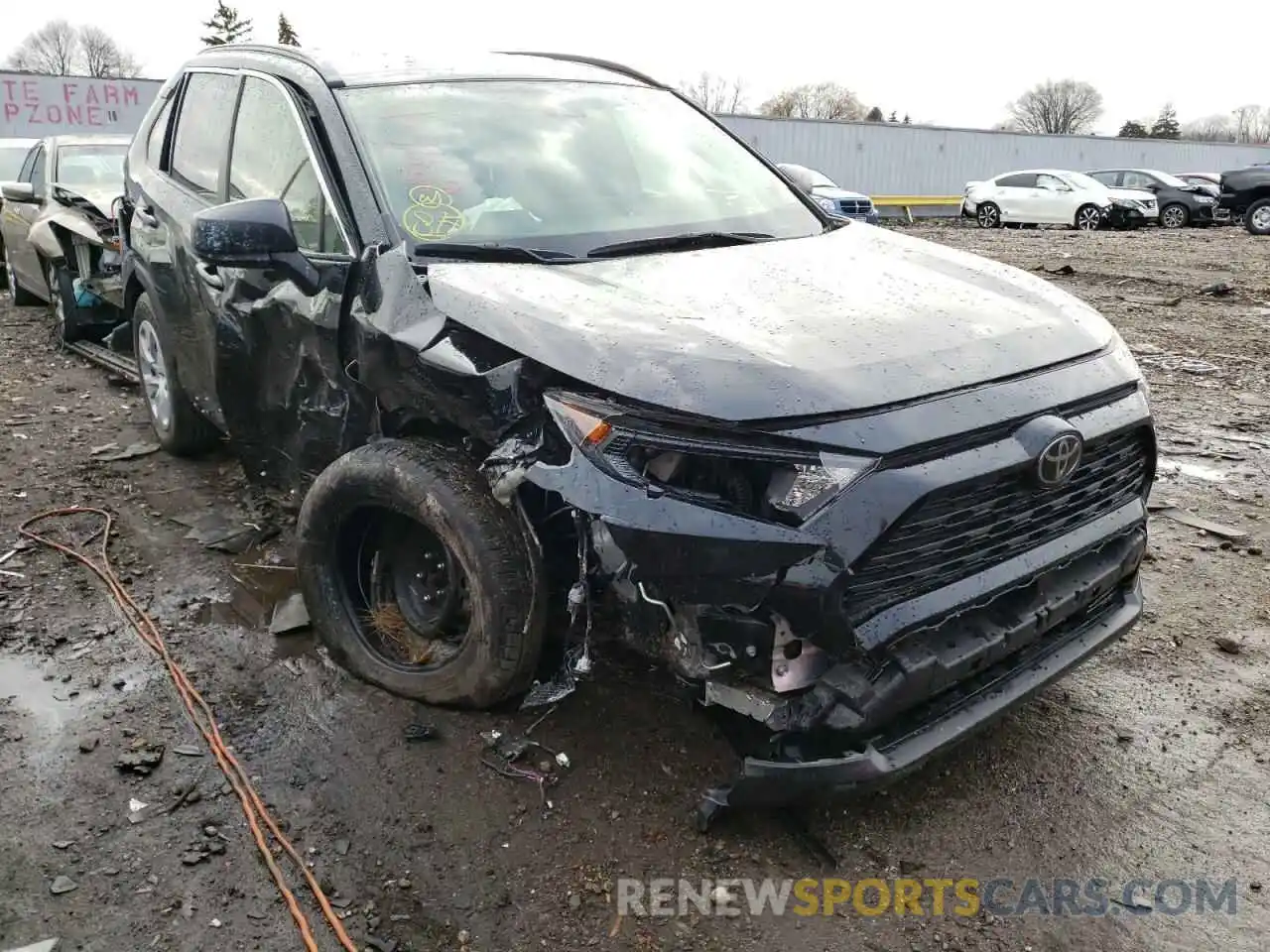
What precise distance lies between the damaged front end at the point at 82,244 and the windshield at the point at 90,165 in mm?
236

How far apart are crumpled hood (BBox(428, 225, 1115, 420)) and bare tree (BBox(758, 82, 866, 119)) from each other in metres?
77.5

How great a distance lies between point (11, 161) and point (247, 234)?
9.75m

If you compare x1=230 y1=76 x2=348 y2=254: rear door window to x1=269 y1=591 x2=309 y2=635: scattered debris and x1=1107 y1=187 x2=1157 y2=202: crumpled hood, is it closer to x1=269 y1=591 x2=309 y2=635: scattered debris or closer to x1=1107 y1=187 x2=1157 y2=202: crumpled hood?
x1=269 y1=591 x2=309 y2=635: scattered debris

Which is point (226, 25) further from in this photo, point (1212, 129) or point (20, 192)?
point (1212, 129)

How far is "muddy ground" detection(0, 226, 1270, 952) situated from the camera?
2.32 meters

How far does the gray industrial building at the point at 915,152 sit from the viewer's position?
27.8m

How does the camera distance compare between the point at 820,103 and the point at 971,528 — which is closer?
the point at 971,528

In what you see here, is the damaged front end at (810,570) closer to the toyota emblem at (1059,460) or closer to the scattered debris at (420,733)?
the toyota emblem at (1059,460)

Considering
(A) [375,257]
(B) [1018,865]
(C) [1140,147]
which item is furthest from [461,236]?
(C) [1140,147]

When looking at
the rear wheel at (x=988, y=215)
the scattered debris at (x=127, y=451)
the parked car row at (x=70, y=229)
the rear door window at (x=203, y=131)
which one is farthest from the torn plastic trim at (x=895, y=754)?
the rear wheel at (x=988, y=215)

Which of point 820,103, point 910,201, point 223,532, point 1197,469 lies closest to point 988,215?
point 910,201

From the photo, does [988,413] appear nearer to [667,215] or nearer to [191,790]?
[667,215]

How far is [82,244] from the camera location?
6965 mm

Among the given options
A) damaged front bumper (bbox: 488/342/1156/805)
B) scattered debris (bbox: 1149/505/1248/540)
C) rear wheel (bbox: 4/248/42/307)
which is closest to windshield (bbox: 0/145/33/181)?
rear wheel (bbox: 4/248/42/307)
